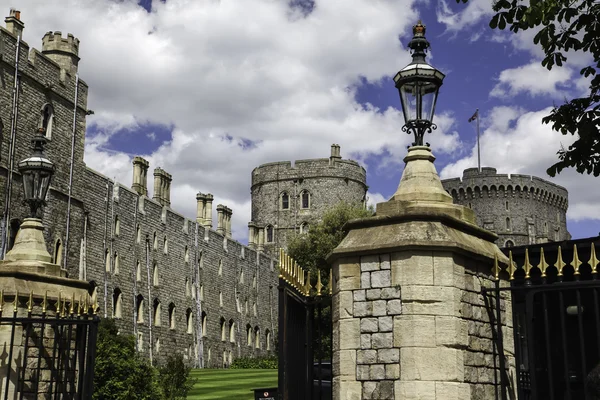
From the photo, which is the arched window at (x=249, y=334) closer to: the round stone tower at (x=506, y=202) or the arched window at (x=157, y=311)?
the arched window at (x=157, y=311)

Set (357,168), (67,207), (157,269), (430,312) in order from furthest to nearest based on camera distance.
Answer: (357,168) → (157,269) → (67,207) → (430,312)

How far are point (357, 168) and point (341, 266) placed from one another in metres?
58.0

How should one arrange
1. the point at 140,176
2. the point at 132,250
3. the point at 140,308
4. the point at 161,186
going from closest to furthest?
the point at 132,250, the point at 140,308, the point at 140,176, the point at 161,186

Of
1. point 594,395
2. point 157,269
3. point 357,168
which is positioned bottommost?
point 594,395

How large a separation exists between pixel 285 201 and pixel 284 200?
0.17 metres

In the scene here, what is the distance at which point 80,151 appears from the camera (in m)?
31.5

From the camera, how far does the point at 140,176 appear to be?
40625 mm

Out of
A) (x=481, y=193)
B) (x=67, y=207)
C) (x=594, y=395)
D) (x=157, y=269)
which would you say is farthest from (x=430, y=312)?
(x=481, y=193)

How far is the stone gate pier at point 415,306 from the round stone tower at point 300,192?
54.8 m

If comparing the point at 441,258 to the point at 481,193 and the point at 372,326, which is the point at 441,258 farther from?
the point at 481,193

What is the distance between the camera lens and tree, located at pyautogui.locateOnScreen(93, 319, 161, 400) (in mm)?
16234

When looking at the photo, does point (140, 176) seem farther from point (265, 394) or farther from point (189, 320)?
point (265, 394)

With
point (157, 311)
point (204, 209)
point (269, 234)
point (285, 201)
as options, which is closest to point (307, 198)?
point (285, 201)

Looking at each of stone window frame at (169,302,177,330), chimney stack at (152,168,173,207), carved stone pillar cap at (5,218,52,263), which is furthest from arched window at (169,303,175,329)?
Answer: carved stone pillar cap at (5,218,52,263)
